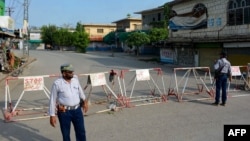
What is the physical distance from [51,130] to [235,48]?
20174 millimetres

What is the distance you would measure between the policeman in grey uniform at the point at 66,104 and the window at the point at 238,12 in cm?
2147

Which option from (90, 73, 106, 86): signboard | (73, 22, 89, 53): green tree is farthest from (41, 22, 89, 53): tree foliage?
(90, 73, 106, 86): signboard

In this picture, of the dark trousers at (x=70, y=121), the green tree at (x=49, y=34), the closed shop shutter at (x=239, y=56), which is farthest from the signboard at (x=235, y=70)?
the green tree at (x=49, y=34)

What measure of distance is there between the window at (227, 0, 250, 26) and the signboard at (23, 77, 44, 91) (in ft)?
62.4

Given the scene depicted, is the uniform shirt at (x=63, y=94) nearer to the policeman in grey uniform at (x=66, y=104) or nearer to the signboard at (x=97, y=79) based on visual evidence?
the policeman in grey uniform at (x=66, y=104)

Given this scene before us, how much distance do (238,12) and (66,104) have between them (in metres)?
22.7

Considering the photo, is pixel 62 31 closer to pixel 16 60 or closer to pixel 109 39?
pixel 109 39

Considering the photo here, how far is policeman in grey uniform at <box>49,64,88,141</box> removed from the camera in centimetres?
610

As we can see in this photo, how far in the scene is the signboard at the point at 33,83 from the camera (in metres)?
9.99

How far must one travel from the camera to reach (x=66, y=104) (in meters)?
6.11

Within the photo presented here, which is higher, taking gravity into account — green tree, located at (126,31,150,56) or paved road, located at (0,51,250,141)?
green tree, located at (126,31,150,56)

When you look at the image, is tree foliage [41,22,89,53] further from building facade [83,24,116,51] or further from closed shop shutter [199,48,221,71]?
closed shop shutter [199,48,221,71]

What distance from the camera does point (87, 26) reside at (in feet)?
295

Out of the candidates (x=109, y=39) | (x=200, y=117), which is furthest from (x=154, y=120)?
(x=109, y=39)
